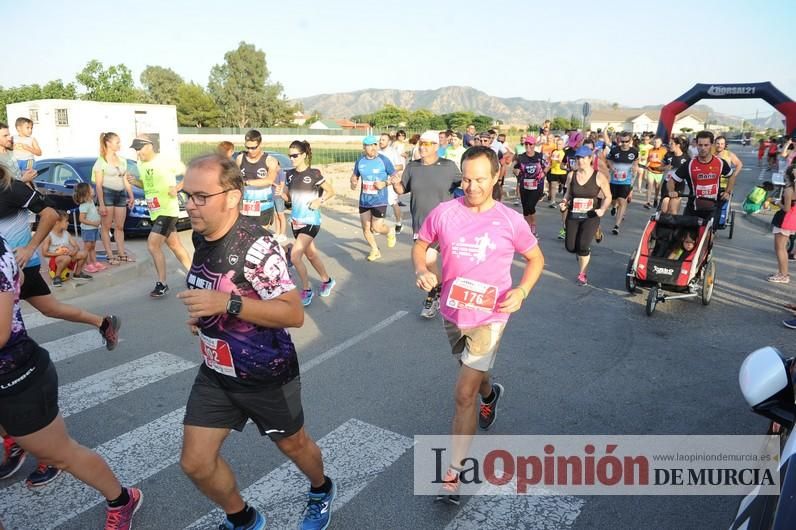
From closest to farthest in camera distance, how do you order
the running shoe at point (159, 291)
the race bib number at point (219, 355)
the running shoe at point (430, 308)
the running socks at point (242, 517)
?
the race bib number at point (219, 355)
the running socks at point (242, 517)
the running shoe at point (430, 308)
the running shoe at point (159, 291)

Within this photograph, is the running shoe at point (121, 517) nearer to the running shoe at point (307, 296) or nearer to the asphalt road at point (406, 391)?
the asphalt road at point (406, 391)

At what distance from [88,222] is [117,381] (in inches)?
172

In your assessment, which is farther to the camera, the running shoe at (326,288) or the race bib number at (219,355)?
the running shoe at (326,288)

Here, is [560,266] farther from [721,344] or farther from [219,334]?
[219,334]

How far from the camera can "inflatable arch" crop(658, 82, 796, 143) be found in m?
19.6

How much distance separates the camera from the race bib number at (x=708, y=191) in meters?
8.47

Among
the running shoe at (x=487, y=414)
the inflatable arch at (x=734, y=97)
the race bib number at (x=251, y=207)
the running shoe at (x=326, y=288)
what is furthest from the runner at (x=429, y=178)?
the inflatable arch at (x=734, y=97)

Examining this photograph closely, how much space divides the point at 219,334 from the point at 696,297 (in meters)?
6.78

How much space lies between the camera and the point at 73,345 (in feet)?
18.9

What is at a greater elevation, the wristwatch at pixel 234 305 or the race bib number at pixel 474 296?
the wristwatch at pixel 234 305

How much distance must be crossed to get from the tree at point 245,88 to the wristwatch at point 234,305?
Answer: 9899cm

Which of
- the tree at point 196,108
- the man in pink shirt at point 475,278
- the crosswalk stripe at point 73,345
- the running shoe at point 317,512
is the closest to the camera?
the running shoe at point 317,512

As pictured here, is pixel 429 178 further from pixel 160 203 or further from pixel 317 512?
pixel 317 512

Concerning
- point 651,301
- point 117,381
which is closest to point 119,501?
point 117,381
